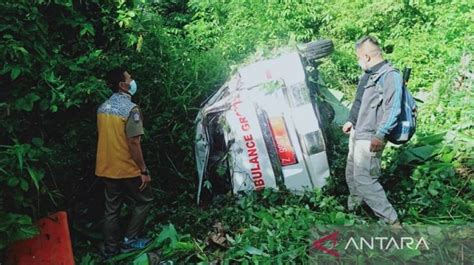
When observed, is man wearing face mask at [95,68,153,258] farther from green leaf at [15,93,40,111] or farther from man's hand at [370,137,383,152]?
man's hand at [370,137,383,152]

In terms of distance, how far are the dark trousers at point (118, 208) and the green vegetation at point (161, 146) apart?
0.19 meters

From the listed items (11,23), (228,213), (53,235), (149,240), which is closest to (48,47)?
(11,23)

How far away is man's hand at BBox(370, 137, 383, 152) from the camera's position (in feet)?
12.4

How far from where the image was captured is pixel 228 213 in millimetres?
4191

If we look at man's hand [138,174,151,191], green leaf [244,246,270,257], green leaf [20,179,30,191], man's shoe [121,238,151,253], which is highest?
green leaf [20,179,30,191]

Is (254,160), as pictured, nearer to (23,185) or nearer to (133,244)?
(133,244)

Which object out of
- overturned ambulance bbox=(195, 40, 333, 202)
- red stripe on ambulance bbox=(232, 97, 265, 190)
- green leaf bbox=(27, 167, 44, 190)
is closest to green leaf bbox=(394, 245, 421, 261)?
overturned ambulance bbox=(195, 40, 333, 202)

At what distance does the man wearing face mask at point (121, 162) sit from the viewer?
12.5 ft

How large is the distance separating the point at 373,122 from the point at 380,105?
15 centimetres

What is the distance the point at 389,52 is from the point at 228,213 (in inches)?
196

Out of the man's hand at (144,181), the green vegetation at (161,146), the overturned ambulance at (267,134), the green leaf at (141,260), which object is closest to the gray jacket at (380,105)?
the overturned ambulance at (267,134)

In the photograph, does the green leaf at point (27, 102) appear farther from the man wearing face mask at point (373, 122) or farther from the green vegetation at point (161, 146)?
the man wearing face mask at point (373, 122)

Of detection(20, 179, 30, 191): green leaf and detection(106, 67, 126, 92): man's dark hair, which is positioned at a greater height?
detection(106, 67, 126, 92): man's dark hair

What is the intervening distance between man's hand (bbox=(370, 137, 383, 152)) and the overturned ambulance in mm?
666
